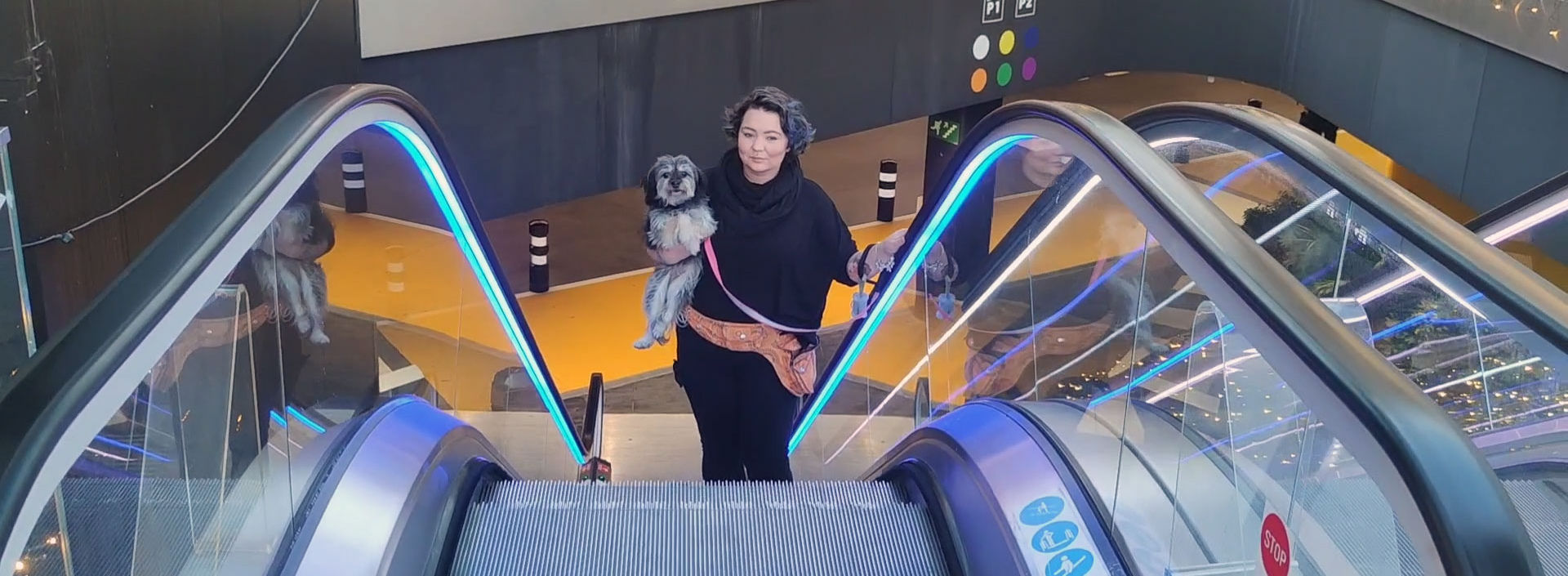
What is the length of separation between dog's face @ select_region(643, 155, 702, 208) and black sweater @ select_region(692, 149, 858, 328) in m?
0.08

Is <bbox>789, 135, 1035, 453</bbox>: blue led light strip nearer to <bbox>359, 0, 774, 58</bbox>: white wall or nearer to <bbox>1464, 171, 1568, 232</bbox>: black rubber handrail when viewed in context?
<bbox>1464, 171, 1568, 232</bbox>: black rubber handrail

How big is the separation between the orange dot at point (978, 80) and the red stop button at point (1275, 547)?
938 cm

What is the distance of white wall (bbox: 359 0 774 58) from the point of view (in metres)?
7.17

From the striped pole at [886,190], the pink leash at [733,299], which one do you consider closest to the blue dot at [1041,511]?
the pink leash at [733,299]

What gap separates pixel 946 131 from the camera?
40.0 ft

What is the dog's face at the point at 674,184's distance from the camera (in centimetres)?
427

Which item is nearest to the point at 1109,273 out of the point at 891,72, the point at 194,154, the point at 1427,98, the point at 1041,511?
the point at 1041,511

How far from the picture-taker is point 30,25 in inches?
187

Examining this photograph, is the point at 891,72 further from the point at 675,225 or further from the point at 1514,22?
the point at 675,225

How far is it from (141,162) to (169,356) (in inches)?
163

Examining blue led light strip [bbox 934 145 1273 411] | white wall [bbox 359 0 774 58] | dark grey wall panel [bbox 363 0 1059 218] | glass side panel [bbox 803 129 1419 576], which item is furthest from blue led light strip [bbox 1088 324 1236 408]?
dark grey wall panel [bbox 363 0 1059 218]

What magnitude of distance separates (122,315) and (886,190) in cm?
1142

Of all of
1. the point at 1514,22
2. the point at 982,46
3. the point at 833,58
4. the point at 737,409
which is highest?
the point at 1514,22

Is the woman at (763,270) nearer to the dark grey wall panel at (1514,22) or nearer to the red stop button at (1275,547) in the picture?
the red stop button at (1275,547)
